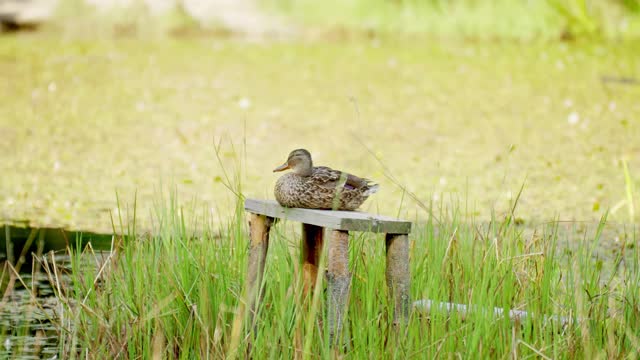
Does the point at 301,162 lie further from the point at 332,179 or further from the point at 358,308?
the point at 358,308

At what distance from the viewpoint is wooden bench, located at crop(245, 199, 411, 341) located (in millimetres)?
3322

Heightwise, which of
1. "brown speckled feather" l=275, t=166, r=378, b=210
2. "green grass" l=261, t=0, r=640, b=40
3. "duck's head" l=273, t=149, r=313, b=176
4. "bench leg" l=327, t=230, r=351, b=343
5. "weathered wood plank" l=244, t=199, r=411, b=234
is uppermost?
"green grass" l=261, t=0, r=640, b=40

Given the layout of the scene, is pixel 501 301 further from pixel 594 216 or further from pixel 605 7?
pixel 605 7

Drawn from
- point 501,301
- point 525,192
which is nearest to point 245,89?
point 525,192

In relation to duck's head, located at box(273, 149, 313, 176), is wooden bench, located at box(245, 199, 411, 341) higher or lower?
lower

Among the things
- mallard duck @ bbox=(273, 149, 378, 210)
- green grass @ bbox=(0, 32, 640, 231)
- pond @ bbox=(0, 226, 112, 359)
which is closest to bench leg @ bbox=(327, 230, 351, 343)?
mallard duck @ bbox=(273, 149, 378, 210)

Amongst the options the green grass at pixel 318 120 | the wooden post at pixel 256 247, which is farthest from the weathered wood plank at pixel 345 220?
the green grass at pixel 318 120

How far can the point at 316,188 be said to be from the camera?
3480 mm

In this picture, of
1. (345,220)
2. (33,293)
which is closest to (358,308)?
(345,220)

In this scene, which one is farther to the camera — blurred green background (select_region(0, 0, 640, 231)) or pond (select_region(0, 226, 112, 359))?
blurred green background (select_region(0, 0, 640, 231))

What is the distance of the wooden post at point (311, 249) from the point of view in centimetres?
362

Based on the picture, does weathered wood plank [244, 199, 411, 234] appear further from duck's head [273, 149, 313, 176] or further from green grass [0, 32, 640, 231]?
green grass [0, 32, 640, 231]

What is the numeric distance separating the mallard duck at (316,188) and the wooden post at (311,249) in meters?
0.14

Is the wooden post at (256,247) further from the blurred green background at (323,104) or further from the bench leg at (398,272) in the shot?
the bench leg at (398,272)
